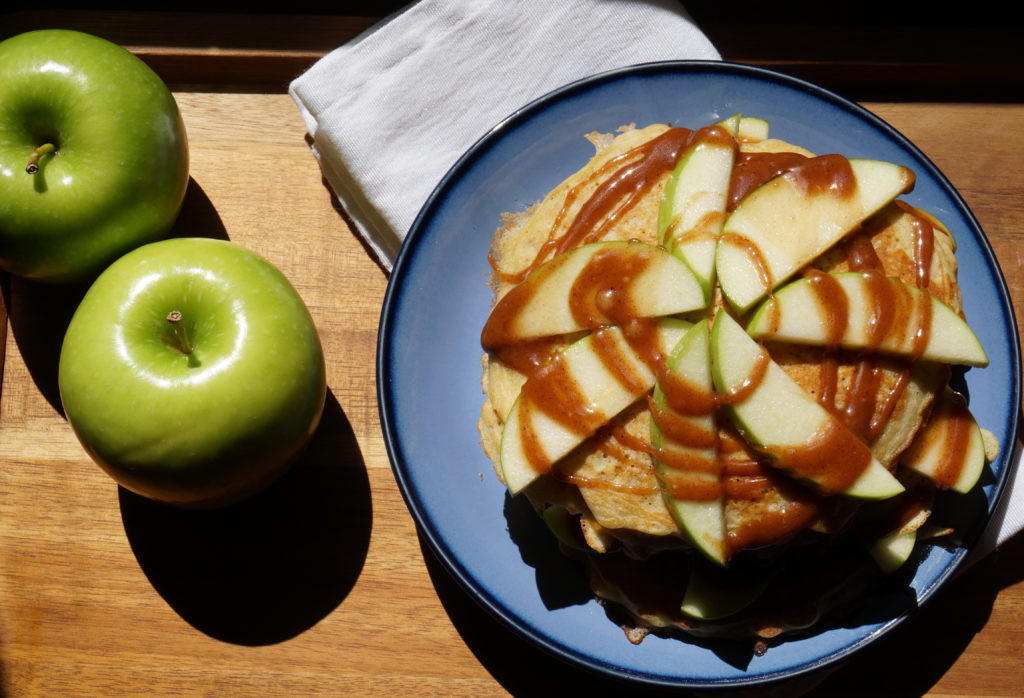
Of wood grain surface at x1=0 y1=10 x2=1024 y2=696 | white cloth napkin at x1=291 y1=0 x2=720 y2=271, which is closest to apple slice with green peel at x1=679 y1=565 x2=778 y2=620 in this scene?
wood grain surface at x1=0 y1=10 x2=1024 y2=696

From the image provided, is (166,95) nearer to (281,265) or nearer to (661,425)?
(281,265)

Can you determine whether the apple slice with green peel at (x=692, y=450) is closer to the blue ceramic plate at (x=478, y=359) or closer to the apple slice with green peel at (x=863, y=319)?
the apple slice with green peel at (x=863, y=319)

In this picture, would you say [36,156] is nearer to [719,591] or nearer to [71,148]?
[71,148]

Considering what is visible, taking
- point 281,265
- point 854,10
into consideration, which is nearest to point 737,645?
point 281,265

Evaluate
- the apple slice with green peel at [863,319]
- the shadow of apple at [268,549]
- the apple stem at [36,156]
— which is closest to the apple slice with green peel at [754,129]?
the apple slice with green peel at [863,319]

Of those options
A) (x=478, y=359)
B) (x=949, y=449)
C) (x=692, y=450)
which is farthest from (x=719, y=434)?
(x=478, y=359)

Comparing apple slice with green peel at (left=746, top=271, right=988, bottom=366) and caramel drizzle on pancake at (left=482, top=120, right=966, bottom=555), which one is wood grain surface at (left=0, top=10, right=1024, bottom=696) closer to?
caramel drizzle on pancake at (left=482, top=120, right=966, bottom=555)
